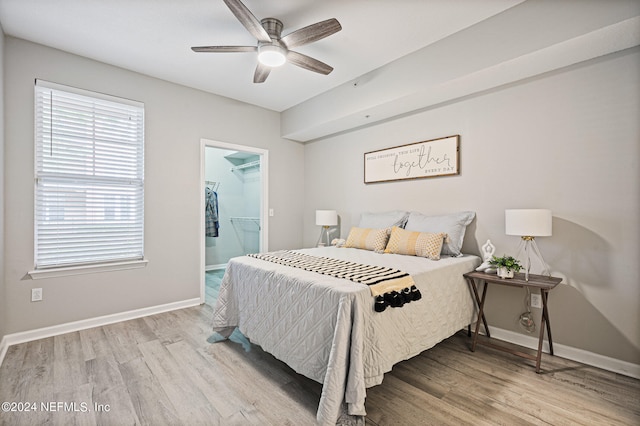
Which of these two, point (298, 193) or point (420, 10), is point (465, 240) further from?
point (298, 193)

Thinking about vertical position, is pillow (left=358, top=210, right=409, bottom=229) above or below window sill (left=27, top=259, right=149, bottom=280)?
above

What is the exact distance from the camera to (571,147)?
2.43m

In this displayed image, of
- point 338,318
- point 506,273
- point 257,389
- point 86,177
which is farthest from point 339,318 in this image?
point 86,177

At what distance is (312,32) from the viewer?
219 cm

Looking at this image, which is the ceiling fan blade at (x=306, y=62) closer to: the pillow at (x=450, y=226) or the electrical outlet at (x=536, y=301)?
the pillow at (x=450, y=226)

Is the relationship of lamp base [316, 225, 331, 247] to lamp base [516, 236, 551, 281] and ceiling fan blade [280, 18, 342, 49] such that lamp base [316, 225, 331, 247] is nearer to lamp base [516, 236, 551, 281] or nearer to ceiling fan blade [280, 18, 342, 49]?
lamp base [516, 236, 551, 281]

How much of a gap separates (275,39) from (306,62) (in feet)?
1.12

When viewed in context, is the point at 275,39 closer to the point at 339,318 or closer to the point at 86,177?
the point at 339,318

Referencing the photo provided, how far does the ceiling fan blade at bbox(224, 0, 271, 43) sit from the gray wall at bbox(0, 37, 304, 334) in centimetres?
190

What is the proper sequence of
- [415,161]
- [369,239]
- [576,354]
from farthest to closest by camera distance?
[415,161] → [369,239] → [576,354]

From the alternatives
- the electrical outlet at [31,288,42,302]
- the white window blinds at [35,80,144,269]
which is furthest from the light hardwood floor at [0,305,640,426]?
the white window blinds at [35,80,144,269]

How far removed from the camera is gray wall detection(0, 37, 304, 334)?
2717 mm

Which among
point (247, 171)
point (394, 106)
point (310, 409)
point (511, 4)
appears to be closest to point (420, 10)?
point (511, 4)

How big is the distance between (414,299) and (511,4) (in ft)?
7.54
